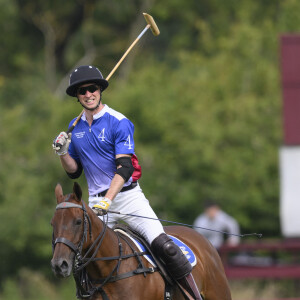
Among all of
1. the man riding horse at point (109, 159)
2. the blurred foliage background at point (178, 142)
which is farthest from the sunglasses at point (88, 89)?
the blurred foliage background at point (178, 142)

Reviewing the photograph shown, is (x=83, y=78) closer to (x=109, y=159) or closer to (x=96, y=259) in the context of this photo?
(x=109, y=159)

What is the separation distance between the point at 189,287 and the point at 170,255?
1.43 ft

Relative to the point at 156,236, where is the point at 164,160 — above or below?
above

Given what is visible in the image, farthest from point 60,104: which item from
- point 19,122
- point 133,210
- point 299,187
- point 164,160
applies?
point 133,210

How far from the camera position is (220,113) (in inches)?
833

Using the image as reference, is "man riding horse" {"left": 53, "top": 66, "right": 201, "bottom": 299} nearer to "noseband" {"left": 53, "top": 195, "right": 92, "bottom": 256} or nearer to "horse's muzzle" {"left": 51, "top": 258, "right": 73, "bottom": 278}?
"noseband" {"left": 53, "top": 195, "right": 92, "bottom": 256}

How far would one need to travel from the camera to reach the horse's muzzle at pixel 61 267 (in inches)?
241

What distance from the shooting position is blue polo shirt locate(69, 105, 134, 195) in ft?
23.0

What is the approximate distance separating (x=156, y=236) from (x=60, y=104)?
1327 centimetres

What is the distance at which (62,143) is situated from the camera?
6805 millimetres

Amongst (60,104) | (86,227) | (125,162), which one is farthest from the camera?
(60,104)

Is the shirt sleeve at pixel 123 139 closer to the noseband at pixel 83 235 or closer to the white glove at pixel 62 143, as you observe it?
the white glove at pixel 62 143

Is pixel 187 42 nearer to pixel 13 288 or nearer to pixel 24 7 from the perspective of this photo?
pixel 24 7

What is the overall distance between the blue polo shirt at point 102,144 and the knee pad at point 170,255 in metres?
0.64
